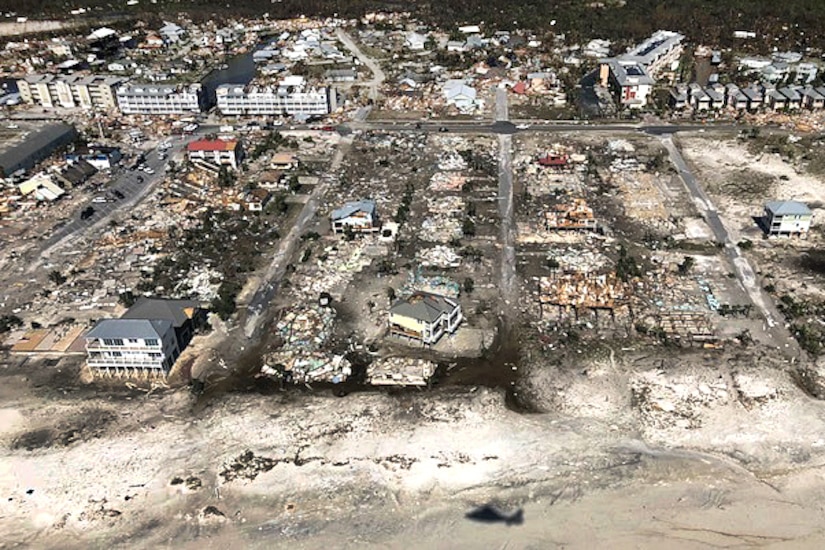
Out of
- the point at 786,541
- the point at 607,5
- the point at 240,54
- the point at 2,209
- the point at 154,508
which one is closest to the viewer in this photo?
the point at 786,541

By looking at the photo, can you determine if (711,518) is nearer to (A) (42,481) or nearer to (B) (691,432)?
(B) (691,432)

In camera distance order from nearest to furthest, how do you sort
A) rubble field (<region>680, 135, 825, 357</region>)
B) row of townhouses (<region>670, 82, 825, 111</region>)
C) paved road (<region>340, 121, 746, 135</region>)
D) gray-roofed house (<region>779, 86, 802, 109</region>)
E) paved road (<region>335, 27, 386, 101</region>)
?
1. rubble field (<region>680, 135, 825, 357</region>)
2. paved road (<region>340, 121, 746, 135</region>)
3. gray-roofed house (<region>779, 86, 802, 109</region>)
4. row of townhouses (<region>670, 82, 825, 111</region>)
5. paved road (<region>335, 27, 386, 101</region>)

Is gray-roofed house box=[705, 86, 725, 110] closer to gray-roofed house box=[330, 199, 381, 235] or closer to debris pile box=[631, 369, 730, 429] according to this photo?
gray-roofed house box=[330, 199, 381, 235]

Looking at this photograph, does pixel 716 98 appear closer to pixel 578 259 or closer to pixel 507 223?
pixel 507 223

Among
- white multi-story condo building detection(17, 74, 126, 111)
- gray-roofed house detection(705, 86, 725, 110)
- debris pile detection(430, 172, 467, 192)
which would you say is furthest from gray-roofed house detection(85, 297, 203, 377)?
gray-roofed house detection(705, 86, 725, 110)

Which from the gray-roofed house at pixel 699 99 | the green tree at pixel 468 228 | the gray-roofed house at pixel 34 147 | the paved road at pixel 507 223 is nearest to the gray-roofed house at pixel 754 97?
the gray-roofed house at pixel 699 99

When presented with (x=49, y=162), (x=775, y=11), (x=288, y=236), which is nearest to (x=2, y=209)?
(x=49, y=162)
